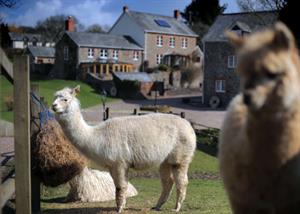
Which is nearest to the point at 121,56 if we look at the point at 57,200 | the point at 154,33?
the point at 154,33

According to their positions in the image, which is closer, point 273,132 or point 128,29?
point 273,132

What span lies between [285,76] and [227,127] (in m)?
0.94

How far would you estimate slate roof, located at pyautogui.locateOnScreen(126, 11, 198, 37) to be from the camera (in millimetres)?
66812

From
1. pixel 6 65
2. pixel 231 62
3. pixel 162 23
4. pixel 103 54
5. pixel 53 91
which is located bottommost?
pixel 53 91

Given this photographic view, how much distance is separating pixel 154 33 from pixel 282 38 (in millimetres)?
65307

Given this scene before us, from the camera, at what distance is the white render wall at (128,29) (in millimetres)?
66444

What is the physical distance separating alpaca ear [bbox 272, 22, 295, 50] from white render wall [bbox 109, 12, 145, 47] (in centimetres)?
6377

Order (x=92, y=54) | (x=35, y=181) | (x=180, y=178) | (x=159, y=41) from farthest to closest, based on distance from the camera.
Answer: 1. (x=159, y=41)
2. (x=92, y=54)
3. (x=180, y=178)
4. (x=35, y=181)

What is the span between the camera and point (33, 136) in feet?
26.0

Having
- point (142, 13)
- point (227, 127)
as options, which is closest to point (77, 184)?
point (227, 127)

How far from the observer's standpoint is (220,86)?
47.8m

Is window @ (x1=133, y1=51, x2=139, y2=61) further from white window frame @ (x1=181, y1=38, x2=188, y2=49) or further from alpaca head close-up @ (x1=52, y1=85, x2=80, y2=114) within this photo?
alpaca head close-up @ (x1=52, y1=85, x2=80, y2=114)

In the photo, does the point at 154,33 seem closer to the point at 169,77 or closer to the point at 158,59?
the point at 158,59

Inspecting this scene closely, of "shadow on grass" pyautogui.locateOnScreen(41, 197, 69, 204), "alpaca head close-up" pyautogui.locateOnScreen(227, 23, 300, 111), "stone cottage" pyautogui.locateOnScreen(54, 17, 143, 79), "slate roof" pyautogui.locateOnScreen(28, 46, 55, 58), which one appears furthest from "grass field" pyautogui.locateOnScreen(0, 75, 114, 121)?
"alpaca head close-up" pyautogui.locateOnScreen(227, 23, 300, 111)
